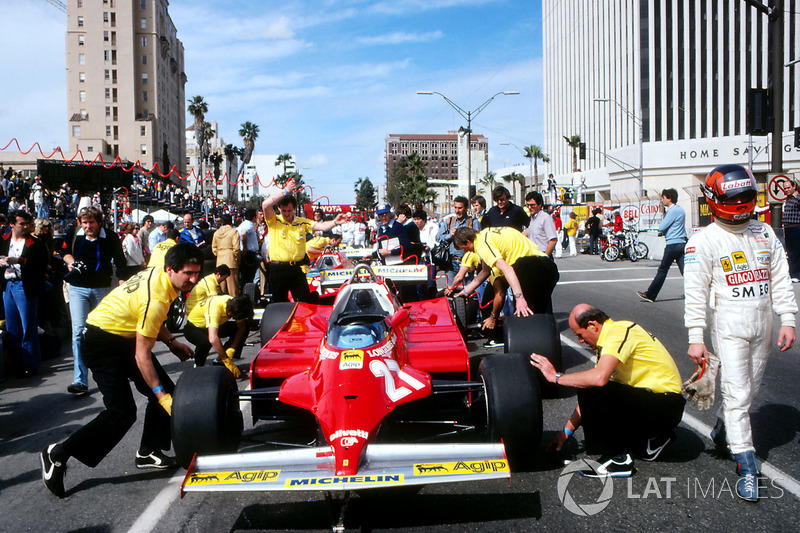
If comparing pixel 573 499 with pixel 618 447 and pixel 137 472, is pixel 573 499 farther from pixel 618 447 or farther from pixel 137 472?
pixel 137 472

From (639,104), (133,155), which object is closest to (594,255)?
(639,104)

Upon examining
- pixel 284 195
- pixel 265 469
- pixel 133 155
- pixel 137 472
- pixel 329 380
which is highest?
pixel 133 155

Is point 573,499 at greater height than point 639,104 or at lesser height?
lesser

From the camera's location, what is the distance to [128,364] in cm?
440

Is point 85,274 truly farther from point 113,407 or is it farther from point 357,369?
point 357,369

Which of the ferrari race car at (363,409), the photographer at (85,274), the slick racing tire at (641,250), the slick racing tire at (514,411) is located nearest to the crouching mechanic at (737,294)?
the slick racing tire at (514,411)

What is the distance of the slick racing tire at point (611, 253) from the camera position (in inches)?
842

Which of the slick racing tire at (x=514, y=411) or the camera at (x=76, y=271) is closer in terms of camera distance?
the slick racing tire at (x=514, y=411)

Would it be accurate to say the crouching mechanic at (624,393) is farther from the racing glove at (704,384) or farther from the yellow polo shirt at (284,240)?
the yellow polo shirt at (284,240)

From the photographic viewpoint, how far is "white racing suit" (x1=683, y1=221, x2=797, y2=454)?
3.86m

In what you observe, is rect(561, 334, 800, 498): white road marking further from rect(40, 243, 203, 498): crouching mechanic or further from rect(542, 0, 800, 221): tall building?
rect(542, 0, 800, 221): tall building

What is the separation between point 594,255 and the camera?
24922 millimetres

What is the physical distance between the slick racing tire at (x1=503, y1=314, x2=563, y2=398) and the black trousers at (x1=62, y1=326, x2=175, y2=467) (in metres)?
2.66

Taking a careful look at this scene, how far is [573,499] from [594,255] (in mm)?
22204
